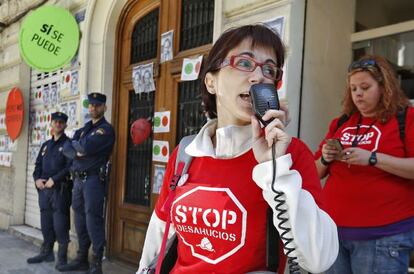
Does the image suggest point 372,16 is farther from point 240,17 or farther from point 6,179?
point 6,179

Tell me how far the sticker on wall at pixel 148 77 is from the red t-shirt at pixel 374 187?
298cm

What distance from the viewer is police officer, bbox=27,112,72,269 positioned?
505cm

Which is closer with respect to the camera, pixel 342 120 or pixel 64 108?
pixel 342 120

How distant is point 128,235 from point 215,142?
385cm

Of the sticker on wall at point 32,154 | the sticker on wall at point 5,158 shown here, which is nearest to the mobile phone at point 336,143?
the sticker on wall at point 32,154

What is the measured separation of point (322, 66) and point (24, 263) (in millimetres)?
4524

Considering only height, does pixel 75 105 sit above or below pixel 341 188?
above

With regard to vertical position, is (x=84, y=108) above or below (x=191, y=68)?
below

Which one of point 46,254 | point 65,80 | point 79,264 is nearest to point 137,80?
point 65,80

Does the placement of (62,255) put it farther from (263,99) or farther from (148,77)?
(263,99)

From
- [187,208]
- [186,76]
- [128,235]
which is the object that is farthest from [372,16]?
[128,235]

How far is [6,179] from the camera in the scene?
7.76 m

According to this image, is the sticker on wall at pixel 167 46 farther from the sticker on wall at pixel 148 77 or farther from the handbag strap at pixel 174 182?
the handbag strap at pixel 174 182

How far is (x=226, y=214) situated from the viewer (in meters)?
1.28
